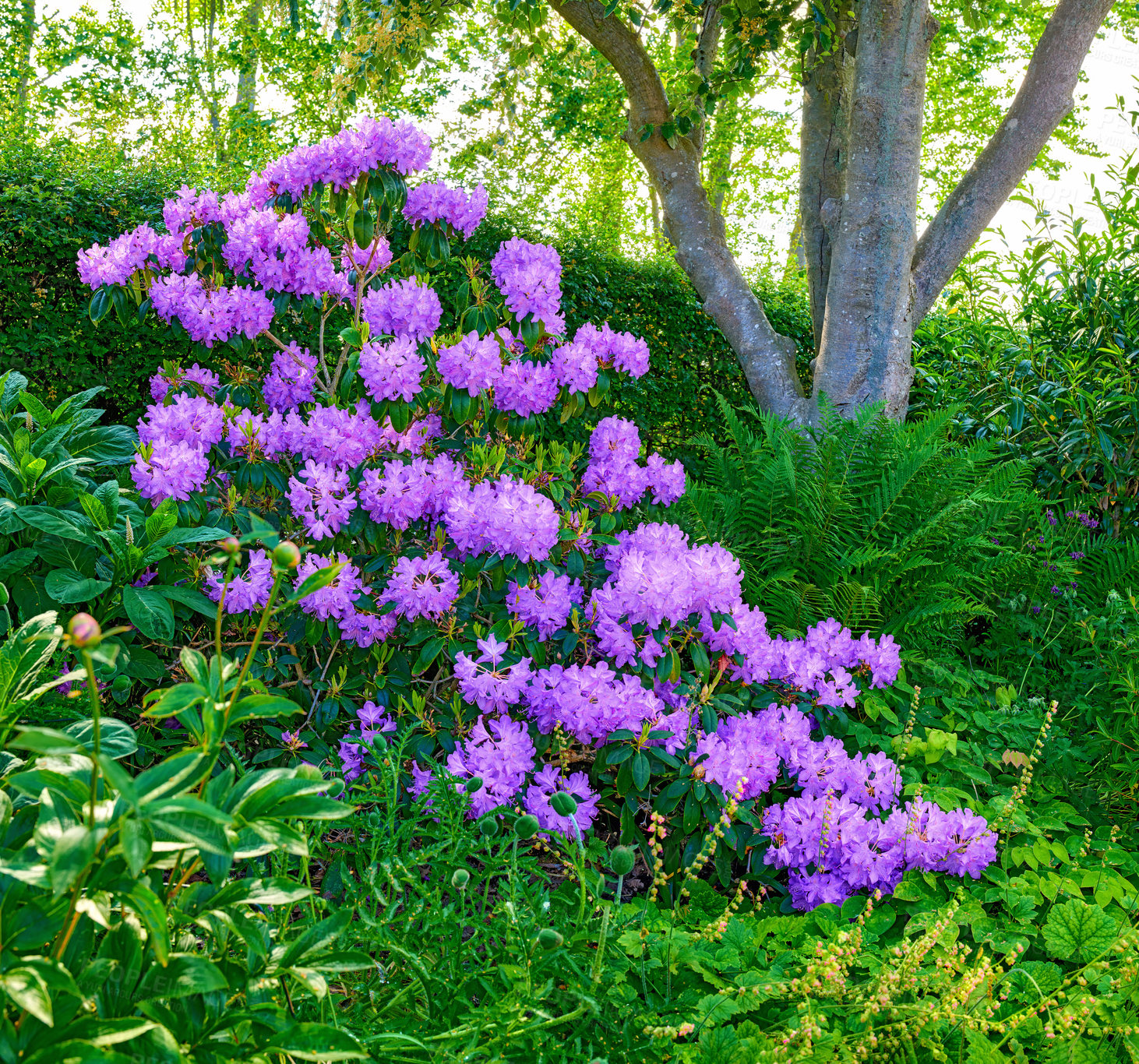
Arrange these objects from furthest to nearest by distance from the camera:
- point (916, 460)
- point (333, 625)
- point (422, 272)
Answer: point (916, 460) → point (422, 272) → point (333, 625)

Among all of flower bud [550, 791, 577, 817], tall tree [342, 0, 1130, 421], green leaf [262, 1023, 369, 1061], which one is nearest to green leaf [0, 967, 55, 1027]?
green leaf [262, 1023, 369, 1061]

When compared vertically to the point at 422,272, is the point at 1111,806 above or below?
below

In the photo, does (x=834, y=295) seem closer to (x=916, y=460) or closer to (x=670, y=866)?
(x=916, y=460)

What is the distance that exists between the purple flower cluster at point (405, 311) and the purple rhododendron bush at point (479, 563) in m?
0.01

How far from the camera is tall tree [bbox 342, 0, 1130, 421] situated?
17.1 ft

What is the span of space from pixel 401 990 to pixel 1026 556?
11.0 ft

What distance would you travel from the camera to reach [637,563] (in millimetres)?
2371

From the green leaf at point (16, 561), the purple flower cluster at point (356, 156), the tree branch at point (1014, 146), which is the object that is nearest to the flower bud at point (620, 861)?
the green leaf at point (16, 561)

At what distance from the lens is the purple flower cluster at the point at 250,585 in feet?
8.04

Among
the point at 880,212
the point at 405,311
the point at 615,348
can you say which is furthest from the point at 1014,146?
the point at 405,311

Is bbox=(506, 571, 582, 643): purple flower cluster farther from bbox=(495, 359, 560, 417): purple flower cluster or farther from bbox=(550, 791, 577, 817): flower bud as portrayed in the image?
bbox=(550, 791, 577, 817): flower bud

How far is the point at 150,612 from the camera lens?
7.34 feet

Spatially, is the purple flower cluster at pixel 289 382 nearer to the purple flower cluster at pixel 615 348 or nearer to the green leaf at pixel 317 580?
the purple flower cluster at pixel 615 348

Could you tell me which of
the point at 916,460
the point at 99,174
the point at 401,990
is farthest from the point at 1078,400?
the point at 99,174
